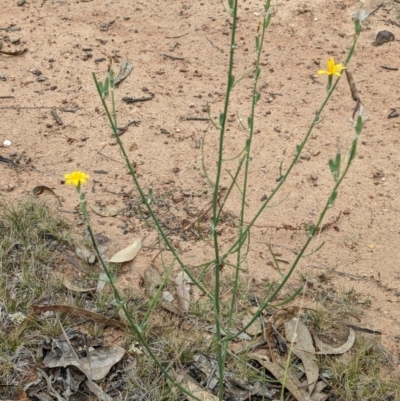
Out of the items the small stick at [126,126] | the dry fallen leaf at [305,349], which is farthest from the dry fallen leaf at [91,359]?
the small stick at [126,126]

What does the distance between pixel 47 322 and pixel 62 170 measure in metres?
1.22

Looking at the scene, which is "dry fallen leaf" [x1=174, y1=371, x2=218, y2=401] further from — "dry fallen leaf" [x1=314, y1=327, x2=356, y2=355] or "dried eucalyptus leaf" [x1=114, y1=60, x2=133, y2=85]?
"dried eucalyptus leaf" [x1=114, y1=60, x2=133, y2=85]

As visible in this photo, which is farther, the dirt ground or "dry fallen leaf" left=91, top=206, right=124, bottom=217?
"dry fallen leaf" left=91, top=206, right=124, bottom=217

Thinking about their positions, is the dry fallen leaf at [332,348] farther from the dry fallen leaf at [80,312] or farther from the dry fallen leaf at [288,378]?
the dry fallen leaf at [80,312]

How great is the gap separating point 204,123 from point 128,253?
126 centimetres

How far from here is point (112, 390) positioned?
246cm

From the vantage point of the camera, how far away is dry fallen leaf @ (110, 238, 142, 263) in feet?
9.84

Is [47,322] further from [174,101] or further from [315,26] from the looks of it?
[315,26]

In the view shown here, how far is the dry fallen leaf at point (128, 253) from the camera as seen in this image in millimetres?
3000

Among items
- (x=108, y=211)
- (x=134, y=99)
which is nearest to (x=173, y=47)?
(x=134, y=99)

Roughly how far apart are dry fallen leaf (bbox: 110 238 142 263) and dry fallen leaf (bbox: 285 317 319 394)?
81 cm

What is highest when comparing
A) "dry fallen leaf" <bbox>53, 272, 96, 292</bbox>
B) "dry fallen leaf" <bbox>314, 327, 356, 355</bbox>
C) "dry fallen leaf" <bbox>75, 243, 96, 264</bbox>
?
"dry fallen leaf" <bbox>75, 243, 96, 264</bbox>

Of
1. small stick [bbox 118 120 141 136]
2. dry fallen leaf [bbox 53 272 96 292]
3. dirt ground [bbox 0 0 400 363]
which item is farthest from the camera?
small stick [bbox 118 120 141 136]

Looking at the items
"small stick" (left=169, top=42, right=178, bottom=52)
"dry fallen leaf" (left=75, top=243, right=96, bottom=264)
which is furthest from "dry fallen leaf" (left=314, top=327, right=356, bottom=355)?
"small stick" (left=169, top=42, right=178, bottom=52)
